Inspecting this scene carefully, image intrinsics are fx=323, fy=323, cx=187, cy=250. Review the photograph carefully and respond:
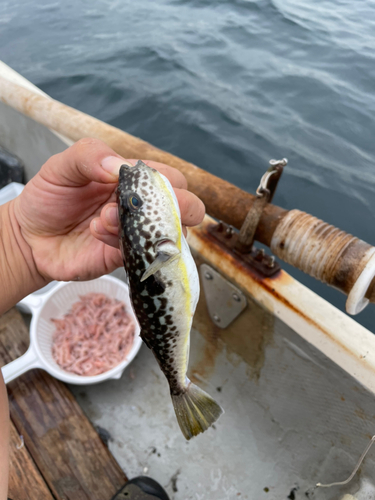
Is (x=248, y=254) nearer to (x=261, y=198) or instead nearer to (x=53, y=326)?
(x=261, y=198)

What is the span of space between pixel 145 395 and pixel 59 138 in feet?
9.67

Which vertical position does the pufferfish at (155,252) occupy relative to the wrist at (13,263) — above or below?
above

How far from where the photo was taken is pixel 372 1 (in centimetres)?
934

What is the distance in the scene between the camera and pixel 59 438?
2.80 meters

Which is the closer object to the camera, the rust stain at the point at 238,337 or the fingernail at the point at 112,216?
the fingernail at the point at 112,216

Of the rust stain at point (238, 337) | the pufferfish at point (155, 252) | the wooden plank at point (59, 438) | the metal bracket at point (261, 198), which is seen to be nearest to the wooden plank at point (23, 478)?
the wooden plank at point (59, 438)

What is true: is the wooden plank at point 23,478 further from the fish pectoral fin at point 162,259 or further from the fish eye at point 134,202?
the fish eye at point 134,202

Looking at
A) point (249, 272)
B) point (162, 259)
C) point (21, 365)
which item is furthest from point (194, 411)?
point (21, 365)

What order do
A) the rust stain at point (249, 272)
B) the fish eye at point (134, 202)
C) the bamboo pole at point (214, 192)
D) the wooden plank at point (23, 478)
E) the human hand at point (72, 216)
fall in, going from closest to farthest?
1. the fish eye at point (134, 202)
2. the human hand at point (72, 216)
3. the bamboo pole at point (214, 192)
4. the rust stain at point (249, 272)
5. the wooden plank at point (23, 478)

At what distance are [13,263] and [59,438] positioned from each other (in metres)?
1.76

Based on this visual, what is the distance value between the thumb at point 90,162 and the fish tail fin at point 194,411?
125 centimetres

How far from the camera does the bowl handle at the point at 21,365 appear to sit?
2895mm

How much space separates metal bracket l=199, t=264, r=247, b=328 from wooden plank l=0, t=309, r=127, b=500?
1508mm

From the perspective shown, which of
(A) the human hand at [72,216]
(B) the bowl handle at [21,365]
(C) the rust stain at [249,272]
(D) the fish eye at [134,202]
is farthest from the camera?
(B) the bowl handle at [21,365]
